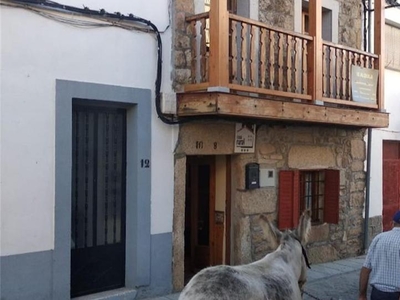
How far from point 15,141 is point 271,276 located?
3297 millimetres

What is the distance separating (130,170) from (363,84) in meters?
4.72

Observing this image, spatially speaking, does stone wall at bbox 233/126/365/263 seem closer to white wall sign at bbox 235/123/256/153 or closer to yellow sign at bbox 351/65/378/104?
white wall sign at bbox 235/123/256/153

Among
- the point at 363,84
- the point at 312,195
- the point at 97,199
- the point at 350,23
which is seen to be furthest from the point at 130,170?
the point at 350,23

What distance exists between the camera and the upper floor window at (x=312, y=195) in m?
9.23

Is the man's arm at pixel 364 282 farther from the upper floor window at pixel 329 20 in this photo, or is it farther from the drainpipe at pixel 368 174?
the drainpipe at pixel 368 174

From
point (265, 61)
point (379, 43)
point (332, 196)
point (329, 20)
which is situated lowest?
point (332, 196)

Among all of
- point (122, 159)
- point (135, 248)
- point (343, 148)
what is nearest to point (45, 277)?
point (135, 248)

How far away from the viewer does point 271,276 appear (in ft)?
12.8

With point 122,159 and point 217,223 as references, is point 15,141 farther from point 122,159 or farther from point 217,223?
point 217,223

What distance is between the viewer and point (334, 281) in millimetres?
8758

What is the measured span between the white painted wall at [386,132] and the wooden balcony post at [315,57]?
3420 mm

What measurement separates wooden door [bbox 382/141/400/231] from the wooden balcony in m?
2.73

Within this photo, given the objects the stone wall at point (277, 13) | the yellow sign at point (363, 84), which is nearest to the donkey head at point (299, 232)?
the stone wall at point (277, 13)

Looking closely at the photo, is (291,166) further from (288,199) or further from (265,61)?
(265,61)
